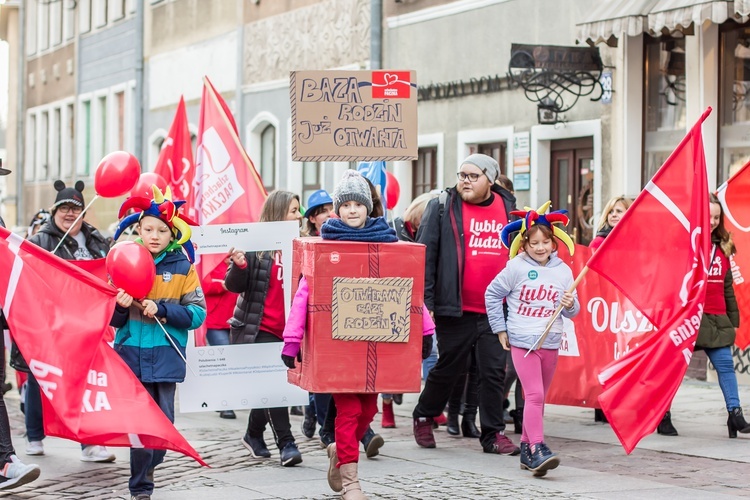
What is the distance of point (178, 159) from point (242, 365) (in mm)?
5426

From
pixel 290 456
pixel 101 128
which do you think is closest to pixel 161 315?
pixel 290 456

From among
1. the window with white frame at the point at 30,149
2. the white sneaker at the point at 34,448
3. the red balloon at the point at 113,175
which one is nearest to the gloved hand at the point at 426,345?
the red balloon at the point at 113,175

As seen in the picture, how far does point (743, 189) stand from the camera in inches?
440

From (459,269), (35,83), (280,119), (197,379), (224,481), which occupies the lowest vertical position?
(224,481)

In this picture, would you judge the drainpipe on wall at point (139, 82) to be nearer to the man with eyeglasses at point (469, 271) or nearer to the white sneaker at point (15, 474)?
the man with eyeglasses at point (469, 271)

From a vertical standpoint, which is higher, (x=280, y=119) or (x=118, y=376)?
(x=280, y=119)

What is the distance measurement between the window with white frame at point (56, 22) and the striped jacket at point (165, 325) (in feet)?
102

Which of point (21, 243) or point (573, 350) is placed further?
point (573, 350)

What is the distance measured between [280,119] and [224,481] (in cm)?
1610

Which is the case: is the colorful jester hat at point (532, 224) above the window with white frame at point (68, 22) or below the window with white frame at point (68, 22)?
below

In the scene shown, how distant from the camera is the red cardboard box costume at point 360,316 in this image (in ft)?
26.1

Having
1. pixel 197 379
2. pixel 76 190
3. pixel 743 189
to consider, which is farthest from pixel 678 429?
pixel 76 190

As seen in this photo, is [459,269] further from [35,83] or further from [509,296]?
[35,83]

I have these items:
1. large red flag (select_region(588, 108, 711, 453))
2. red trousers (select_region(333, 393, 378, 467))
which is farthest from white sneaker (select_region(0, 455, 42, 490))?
large red flag (select_region(588, 108, 711, 453))
